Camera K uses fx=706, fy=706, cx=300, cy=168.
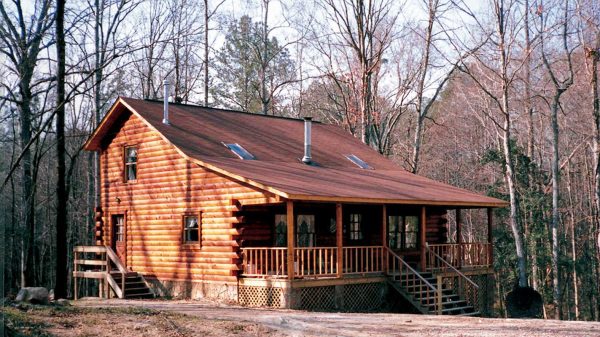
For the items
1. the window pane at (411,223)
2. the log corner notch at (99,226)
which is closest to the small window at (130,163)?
the log corner notch at (99,226)

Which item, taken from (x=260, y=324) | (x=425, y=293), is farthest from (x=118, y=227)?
(x=260, y=324)

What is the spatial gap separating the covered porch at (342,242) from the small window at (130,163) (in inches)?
214

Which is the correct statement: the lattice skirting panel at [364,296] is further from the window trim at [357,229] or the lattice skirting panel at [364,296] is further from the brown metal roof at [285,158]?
the window trim at [357,229]

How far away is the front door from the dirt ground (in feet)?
26.3

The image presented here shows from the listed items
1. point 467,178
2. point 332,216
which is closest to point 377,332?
point 332,216

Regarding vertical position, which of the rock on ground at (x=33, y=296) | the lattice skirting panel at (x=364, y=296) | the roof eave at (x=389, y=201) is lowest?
the lattice skirting panel at (x=364, y=296)

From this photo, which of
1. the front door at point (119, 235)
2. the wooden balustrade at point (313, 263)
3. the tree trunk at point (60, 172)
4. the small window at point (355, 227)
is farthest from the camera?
the front door at point (119, 235)

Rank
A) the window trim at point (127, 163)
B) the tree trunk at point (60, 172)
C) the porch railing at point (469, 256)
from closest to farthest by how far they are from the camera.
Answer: the tree trunk at point (60, 172) < the porch railing at point (469, 256) < the window trim at point (127, 163)

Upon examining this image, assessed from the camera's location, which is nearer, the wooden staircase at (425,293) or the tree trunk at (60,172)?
the tree trunk at (60,172)

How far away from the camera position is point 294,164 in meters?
21.8

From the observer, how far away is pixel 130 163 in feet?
76.2

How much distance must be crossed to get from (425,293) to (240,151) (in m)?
6.82

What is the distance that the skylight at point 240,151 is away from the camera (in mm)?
20938

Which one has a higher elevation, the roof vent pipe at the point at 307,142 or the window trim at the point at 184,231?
the roof vent pipe at the point at 307,142
